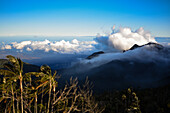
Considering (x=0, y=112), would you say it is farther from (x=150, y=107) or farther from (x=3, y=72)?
(x=150, y=107)

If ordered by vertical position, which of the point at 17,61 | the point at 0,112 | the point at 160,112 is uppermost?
the point at 17,61

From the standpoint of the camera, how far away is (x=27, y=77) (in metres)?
14.9

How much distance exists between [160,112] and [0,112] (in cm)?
12858

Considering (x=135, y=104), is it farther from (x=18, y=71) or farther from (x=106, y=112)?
(x=106, y=112)

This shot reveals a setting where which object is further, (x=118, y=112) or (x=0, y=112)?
(x=118, y=112)

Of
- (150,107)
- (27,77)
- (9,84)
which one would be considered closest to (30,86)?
(27,77)

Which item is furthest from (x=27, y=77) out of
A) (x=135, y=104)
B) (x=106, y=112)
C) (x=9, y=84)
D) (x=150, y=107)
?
(x=150, y=107)

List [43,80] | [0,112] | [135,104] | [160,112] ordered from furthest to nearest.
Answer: [160,112] → [135,104] → [0,112] → [43,80]

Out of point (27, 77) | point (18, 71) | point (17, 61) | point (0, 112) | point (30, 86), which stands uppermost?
point (17, 61)

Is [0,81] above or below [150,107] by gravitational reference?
above

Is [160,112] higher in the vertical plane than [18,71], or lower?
lower

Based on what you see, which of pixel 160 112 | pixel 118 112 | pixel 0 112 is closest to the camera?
pixel 0 112

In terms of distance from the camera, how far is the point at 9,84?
14.9m

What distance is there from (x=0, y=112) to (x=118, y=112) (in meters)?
122
